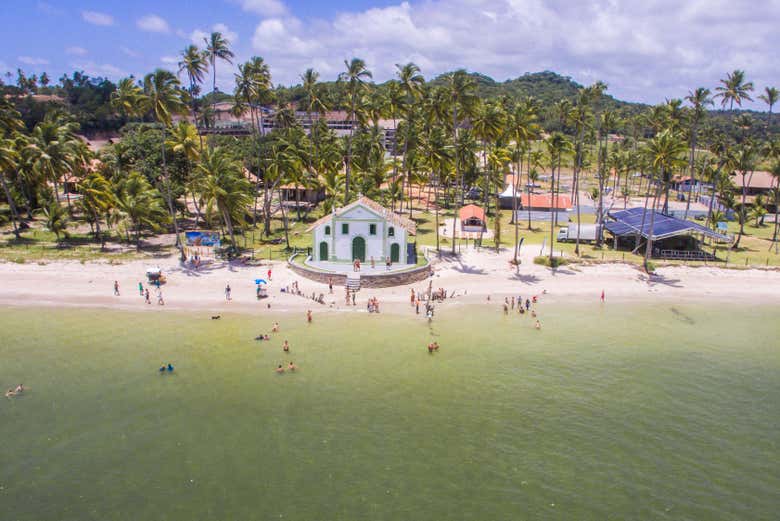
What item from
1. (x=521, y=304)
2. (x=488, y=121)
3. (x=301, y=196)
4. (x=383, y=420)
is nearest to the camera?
(x=383, y=420)

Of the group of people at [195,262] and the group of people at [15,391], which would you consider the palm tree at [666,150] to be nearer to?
the group of people at [195,262]

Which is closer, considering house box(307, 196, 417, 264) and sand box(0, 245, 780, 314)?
sand box(0, 245, 780, 314)

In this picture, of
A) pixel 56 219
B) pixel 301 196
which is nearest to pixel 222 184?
pixel 56 219

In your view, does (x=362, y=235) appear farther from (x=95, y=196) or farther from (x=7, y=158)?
(x=7, y=158)

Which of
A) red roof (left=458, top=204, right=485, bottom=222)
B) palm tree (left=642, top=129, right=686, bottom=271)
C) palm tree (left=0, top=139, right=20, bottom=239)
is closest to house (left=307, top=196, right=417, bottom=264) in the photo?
red roof (left=458, top=204, right=485, bottom=222)

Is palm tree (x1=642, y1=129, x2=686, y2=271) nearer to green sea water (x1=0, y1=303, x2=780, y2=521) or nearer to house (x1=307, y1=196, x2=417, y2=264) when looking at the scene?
green sea water (x1=0, y1=303, x2=780, y2=521)

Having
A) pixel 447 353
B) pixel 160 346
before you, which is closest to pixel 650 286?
pixel 447 353
